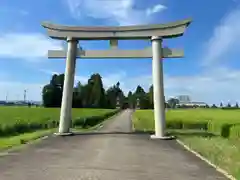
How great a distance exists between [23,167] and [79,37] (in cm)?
1398

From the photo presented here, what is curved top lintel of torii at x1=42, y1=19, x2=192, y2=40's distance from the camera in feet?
73.3

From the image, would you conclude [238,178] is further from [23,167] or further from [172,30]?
[172,30]

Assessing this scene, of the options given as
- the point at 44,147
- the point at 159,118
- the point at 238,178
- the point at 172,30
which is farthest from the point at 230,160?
the point at 172,30

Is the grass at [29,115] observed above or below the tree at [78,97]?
below

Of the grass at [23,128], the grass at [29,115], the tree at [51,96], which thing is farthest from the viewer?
the tree at [51,96]

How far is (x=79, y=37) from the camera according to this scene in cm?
2339

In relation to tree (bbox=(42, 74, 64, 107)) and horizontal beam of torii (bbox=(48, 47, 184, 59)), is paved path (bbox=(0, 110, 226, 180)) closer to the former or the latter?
horizontal beam of torii (bbox=(48, 47, 184, 59))

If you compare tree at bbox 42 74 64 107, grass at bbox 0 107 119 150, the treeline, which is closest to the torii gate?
grass at bbox 0 107 119 150

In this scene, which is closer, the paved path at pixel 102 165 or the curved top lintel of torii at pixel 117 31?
the paved path at pixel 102 165

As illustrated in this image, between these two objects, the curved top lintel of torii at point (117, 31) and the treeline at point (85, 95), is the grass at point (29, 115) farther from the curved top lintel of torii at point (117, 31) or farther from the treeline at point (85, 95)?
the treeline at point (85, 95)

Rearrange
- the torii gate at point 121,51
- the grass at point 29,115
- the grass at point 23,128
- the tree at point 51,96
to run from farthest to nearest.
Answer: the tree at point 51,96 → the grass at point 29,115 → the torii gate at point 121,51 → the grass at point 23,128

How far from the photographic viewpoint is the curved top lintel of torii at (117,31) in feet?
73.3

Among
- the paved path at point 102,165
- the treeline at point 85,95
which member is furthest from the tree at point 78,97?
the paved path at point 102,165

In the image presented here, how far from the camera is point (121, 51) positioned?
23.4 m
